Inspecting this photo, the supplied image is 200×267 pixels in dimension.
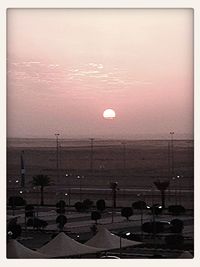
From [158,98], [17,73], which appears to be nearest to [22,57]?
[17,73]

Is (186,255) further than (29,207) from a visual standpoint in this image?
No

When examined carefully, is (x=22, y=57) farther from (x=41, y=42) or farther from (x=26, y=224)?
(x=26, y=224)

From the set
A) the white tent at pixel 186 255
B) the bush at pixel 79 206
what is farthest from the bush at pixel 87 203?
the white tent at pixel 186 255

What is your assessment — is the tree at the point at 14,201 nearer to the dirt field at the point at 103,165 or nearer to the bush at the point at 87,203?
the dirt field at the point at 103,165

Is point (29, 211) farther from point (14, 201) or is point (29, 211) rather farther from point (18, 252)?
point (18, 252)
